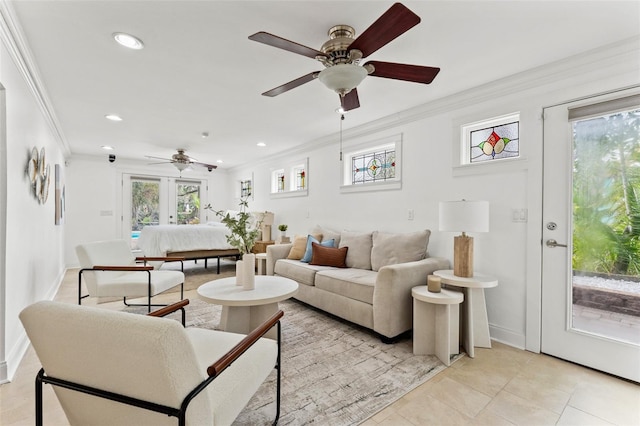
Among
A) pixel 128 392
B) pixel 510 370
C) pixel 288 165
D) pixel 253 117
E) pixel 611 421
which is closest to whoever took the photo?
pixel 128 392

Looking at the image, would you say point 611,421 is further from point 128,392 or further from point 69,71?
point 69,71

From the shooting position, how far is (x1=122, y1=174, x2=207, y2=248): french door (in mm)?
6832

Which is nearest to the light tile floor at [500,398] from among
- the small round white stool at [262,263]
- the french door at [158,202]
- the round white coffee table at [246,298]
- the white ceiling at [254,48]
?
the round white coffee table at [246,298]

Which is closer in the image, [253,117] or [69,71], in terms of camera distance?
[69,71]

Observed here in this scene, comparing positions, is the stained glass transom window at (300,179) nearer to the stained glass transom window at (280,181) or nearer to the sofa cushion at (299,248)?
the stained glass transom window at (280,181)

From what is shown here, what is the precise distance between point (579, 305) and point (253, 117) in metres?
3.89

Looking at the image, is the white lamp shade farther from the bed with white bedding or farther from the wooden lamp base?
the bed with white bedding

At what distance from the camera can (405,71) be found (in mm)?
1955

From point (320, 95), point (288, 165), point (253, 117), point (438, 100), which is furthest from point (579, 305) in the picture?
point (288, 165)

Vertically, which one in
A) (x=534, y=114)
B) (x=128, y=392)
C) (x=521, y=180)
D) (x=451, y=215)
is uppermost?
(x=534, y=114)

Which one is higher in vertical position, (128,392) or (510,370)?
(128,392)

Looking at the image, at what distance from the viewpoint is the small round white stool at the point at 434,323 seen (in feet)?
7.64

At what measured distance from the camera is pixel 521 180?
2.65m

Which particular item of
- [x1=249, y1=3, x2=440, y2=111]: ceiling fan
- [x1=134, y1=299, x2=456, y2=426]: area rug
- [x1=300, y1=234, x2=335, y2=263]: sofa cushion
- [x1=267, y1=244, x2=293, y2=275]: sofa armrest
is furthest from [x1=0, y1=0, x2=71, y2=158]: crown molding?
[x1=300, y1=234, x2=335, y2=263]: sofa cushion
